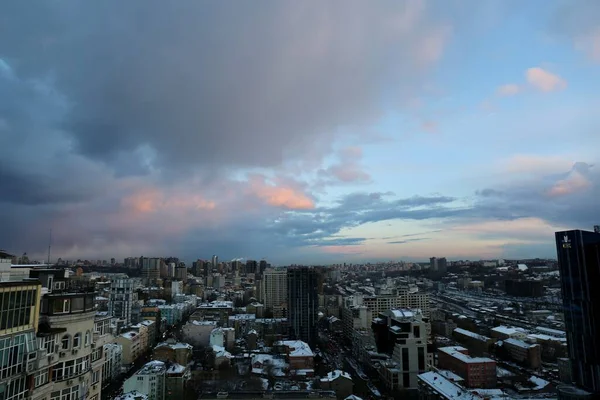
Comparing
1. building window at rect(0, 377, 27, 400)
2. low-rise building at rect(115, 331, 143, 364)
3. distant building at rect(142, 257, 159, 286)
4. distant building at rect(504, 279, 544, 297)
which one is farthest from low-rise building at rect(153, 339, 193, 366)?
distant building at rect(142, 257, 159, 286)

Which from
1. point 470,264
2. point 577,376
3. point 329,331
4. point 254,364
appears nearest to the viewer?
point 577,376

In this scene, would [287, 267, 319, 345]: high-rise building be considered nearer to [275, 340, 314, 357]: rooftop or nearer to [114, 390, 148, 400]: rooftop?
[275, 340, 314, 357]: rooftop

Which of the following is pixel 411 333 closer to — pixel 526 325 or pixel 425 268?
pixel 526 325

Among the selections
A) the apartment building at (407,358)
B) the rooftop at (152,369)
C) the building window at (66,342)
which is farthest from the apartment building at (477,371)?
the building window at (66,342)

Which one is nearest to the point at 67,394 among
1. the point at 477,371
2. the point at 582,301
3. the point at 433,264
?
the point at 582,301

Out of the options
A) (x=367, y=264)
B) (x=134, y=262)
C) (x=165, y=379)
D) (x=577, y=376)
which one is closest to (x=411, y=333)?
(x=577, y=376)

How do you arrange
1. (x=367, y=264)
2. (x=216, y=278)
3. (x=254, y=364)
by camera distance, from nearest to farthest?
(x=254, y=364), (x=216, y=278), (x=367, y=264)
